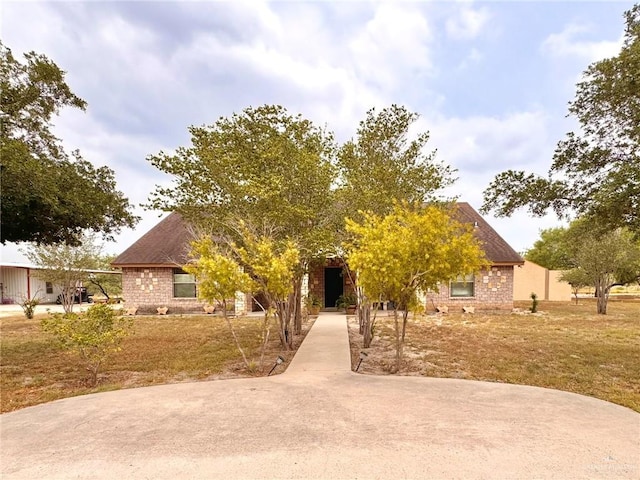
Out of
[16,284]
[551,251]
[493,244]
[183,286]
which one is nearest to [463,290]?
[493,244]

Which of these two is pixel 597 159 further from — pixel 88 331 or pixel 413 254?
pixel 88 331

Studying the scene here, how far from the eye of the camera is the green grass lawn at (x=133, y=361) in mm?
6492

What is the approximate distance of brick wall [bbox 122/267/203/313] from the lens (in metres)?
17.7

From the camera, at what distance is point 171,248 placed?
59.7 feet

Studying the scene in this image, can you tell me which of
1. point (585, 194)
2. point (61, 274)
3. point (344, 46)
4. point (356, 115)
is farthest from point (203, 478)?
point (61, 274)

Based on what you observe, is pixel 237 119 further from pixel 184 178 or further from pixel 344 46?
pixel 344 46

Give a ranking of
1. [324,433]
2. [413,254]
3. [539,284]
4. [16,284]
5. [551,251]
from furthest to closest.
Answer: [551,251] → [16,284] → [539,284] → [413,254] → [324,433]

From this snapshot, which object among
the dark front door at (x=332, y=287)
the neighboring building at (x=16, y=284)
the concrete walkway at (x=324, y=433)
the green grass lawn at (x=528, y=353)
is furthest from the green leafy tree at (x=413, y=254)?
the neighboring building at (x=16, y=284)

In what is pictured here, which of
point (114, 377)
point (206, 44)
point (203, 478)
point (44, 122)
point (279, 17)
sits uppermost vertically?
point (279, 17)

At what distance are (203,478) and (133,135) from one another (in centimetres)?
1297

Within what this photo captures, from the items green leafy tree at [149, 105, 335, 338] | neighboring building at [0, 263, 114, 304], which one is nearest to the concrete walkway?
green leafy tree at [149, 105, 335, 338]

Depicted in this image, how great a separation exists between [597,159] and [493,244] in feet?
37.7

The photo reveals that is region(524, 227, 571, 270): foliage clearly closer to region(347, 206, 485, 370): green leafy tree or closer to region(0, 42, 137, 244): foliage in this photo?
region(347, 206, 485, 370): green leafy tree

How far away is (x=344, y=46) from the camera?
10.4m
